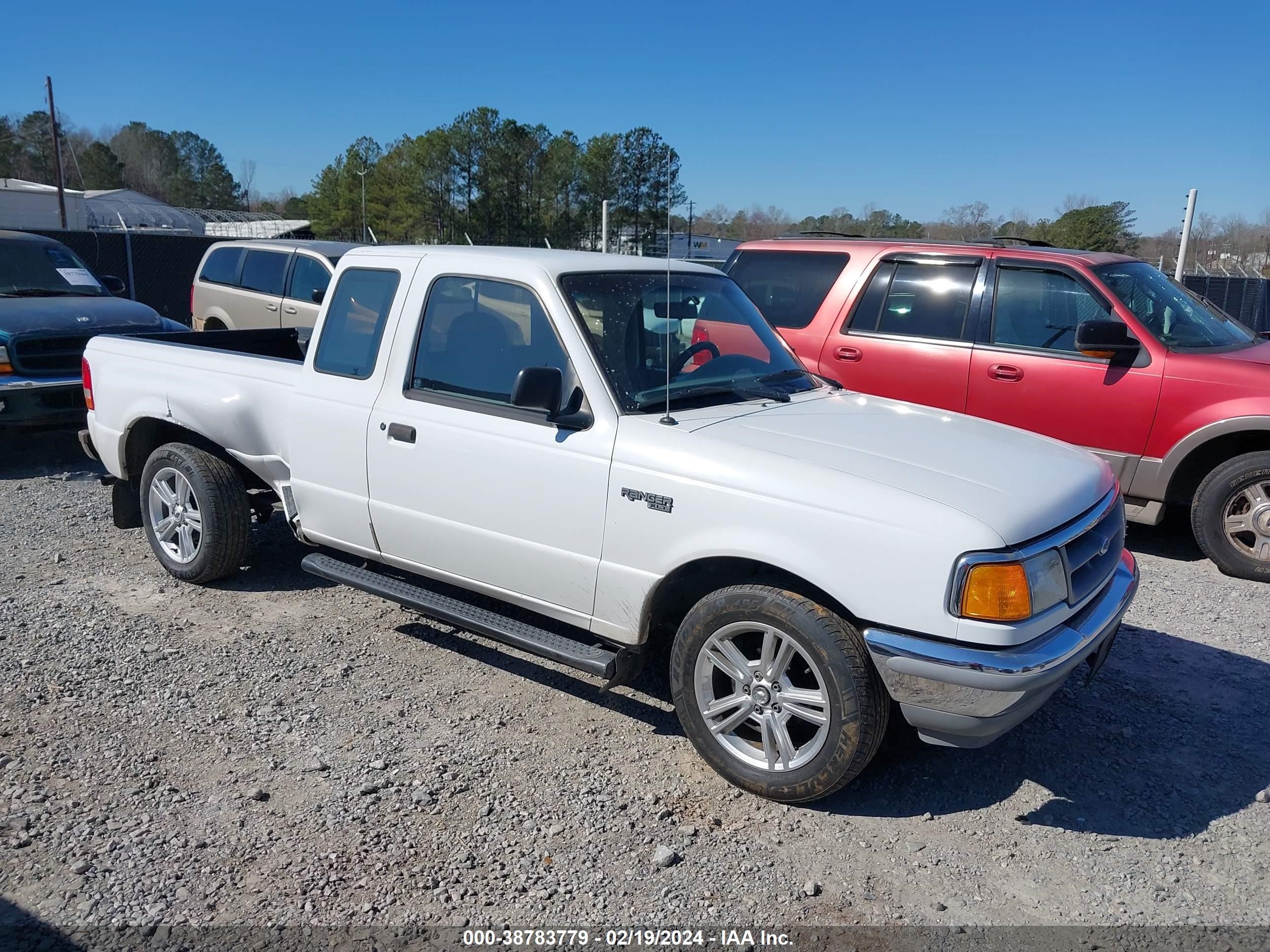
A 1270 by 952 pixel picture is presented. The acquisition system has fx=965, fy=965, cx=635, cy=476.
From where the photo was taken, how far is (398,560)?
4602 mm

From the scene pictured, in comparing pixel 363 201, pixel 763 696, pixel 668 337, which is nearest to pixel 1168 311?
pixel 668 337

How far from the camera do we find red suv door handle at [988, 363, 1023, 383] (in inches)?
268

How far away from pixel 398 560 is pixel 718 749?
1833mm

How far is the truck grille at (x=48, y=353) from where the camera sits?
27.1 ft

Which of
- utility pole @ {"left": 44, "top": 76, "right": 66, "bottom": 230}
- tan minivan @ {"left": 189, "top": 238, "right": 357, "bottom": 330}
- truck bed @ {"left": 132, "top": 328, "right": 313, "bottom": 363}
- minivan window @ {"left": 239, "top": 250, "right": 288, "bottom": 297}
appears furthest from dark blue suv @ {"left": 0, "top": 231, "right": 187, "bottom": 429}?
utility pole @ {"left": 44, "top": 76, "right": 66, "bottom": 230}

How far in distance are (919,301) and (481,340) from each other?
4151 mm

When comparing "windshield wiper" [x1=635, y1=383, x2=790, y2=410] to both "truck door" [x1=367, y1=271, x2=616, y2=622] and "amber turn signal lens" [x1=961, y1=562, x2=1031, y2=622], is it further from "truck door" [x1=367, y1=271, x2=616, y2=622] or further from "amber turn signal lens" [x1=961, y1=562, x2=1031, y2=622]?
"amber turn signal lens" [x1=961, y1=562, x2=1031, y2=622]

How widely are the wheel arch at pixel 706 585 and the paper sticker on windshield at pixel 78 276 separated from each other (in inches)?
332

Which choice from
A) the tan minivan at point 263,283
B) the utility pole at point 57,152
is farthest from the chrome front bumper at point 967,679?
the utility pole at point 57,152

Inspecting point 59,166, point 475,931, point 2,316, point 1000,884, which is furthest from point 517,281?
point 59,166

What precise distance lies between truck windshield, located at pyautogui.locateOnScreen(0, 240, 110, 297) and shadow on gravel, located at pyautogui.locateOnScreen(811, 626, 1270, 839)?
30.0 feet

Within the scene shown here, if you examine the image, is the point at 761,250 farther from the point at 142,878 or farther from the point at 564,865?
the point at 142,878

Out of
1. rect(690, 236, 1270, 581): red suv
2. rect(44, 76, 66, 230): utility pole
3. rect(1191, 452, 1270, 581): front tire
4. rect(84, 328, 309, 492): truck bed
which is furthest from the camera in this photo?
rect(44, 76, 66, 230): utility pole

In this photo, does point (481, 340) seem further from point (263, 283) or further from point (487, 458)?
point (263, 283)
